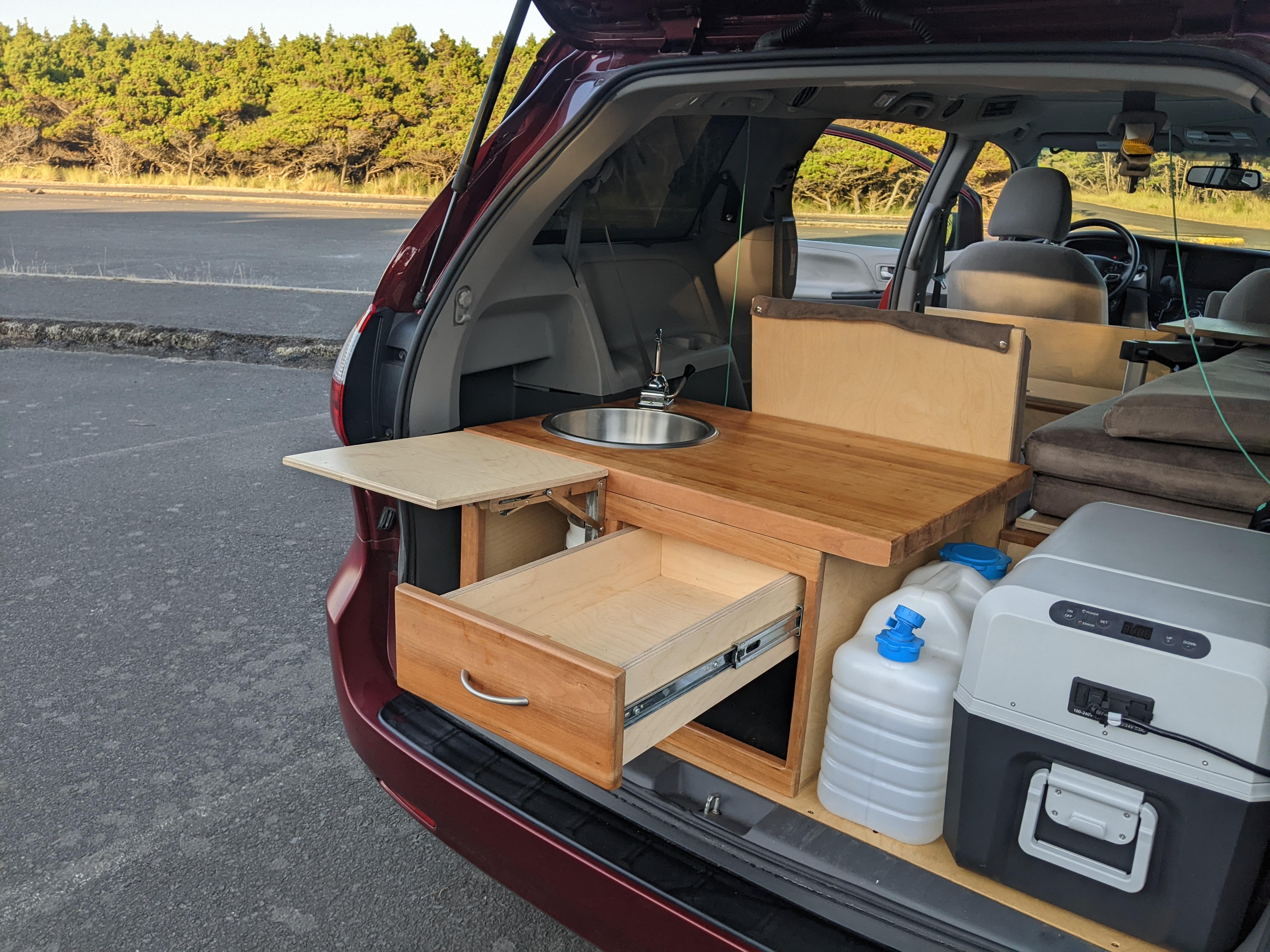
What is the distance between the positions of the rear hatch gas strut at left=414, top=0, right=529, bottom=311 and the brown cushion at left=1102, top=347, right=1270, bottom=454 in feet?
4.59

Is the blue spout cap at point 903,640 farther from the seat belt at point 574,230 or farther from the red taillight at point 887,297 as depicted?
the red taillight at point 887,297

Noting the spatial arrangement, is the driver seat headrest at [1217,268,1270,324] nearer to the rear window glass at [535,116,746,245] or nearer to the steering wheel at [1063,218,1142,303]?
the steering wheel at [1063,218,1142,303]

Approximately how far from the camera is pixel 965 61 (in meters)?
1.49

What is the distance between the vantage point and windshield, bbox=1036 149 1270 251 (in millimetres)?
2889

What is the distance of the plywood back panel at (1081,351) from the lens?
346 cm

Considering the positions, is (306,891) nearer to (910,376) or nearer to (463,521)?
(463,521)

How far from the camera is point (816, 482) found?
1937 mm

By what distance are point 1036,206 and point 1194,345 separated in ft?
7.22

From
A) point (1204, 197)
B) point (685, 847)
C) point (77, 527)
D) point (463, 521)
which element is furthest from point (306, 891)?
point (1204, 197)

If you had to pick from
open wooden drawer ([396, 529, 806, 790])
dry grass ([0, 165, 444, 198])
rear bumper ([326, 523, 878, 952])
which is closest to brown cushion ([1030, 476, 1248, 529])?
open wooden drawer ([396, 529, 806, 790])

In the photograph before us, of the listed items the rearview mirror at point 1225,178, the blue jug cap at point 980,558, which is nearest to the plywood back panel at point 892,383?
the blue jug cap at point 980,558

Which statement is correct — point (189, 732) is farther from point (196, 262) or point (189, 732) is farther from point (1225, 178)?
point (196, 262)

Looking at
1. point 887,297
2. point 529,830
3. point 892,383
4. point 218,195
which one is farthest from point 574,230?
point 218,195

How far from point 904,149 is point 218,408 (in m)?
4.41
